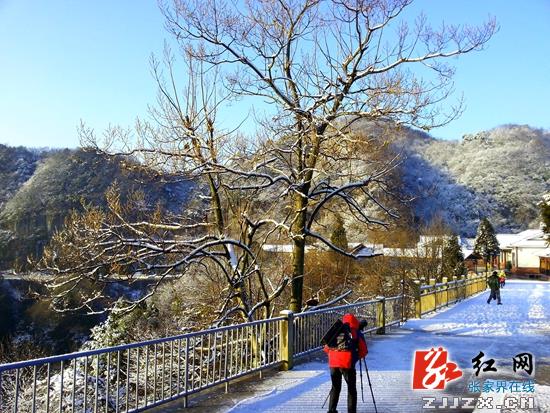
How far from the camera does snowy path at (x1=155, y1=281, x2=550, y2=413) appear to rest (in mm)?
6207

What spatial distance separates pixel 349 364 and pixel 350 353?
0.12 meters

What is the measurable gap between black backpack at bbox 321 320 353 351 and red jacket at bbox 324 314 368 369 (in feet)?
0.12

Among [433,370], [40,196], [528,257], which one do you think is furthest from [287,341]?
[528,257]

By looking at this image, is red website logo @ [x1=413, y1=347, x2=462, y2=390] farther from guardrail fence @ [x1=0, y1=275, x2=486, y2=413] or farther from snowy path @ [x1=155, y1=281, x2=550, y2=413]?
guardrail fence @ [x1=0, y1=275, x2=486, y2=413]

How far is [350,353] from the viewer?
558 centimetres


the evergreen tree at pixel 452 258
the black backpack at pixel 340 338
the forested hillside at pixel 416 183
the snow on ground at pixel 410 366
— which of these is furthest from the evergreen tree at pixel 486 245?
the black backpack at pixel 340 338

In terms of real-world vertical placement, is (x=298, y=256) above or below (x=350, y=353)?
above

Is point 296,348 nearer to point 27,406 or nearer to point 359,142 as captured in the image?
point 359,142

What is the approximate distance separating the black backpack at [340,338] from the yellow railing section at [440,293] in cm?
1140

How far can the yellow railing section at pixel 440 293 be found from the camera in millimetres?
16484

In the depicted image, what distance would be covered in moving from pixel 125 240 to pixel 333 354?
6.95 meters

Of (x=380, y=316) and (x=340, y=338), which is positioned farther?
(x=380, y=316)

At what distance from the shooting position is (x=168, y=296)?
23516 millimetres

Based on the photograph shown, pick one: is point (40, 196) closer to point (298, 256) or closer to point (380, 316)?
point (298, 256)
